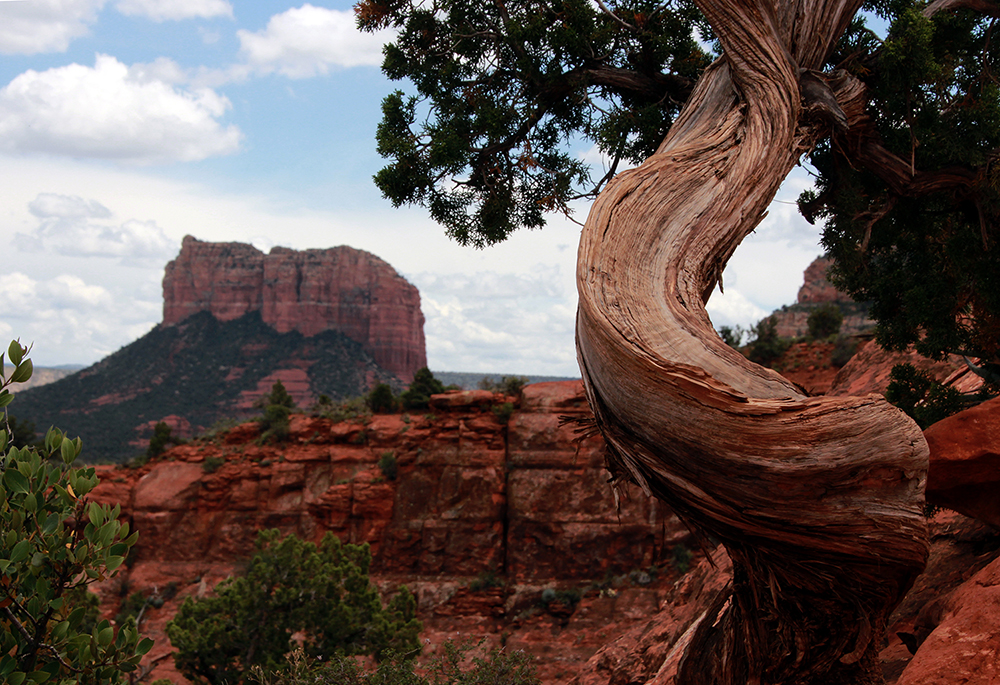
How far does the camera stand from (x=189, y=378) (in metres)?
63.7

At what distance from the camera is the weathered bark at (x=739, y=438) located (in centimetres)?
222

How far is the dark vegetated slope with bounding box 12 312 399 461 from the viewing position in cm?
5409

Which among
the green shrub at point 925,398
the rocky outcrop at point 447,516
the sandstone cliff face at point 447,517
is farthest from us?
the rocky outcrop at point 447,516

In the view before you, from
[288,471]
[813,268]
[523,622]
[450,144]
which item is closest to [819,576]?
[450,144]

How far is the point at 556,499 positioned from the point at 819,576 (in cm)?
2074

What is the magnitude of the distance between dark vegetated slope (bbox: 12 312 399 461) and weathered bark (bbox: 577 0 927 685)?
5071 cm

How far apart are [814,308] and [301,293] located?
181 ft

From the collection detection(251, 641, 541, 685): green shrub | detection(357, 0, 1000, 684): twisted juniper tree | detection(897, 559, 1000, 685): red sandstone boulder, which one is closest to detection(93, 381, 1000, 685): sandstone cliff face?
detection(251, 641, 541, 685): green shrub

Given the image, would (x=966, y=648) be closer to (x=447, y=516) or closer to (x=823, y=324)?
(x=447, y=516)

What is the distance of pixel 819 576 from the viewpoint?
2.44m

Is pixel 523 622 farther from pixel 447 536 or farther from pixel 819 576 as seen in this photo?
pixel 819 576

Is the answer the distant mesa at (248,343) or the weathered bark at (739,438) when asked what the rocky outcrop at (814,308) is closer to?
the weathered bark at (739,438)

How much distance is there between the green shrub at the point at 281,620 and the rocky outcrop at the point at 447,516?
8.26 metres

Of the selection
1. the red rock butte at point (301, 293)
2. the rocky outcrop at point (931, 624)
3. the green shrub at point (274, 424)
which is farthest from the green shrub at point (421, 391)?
the red rock butte at point (301, 293)
